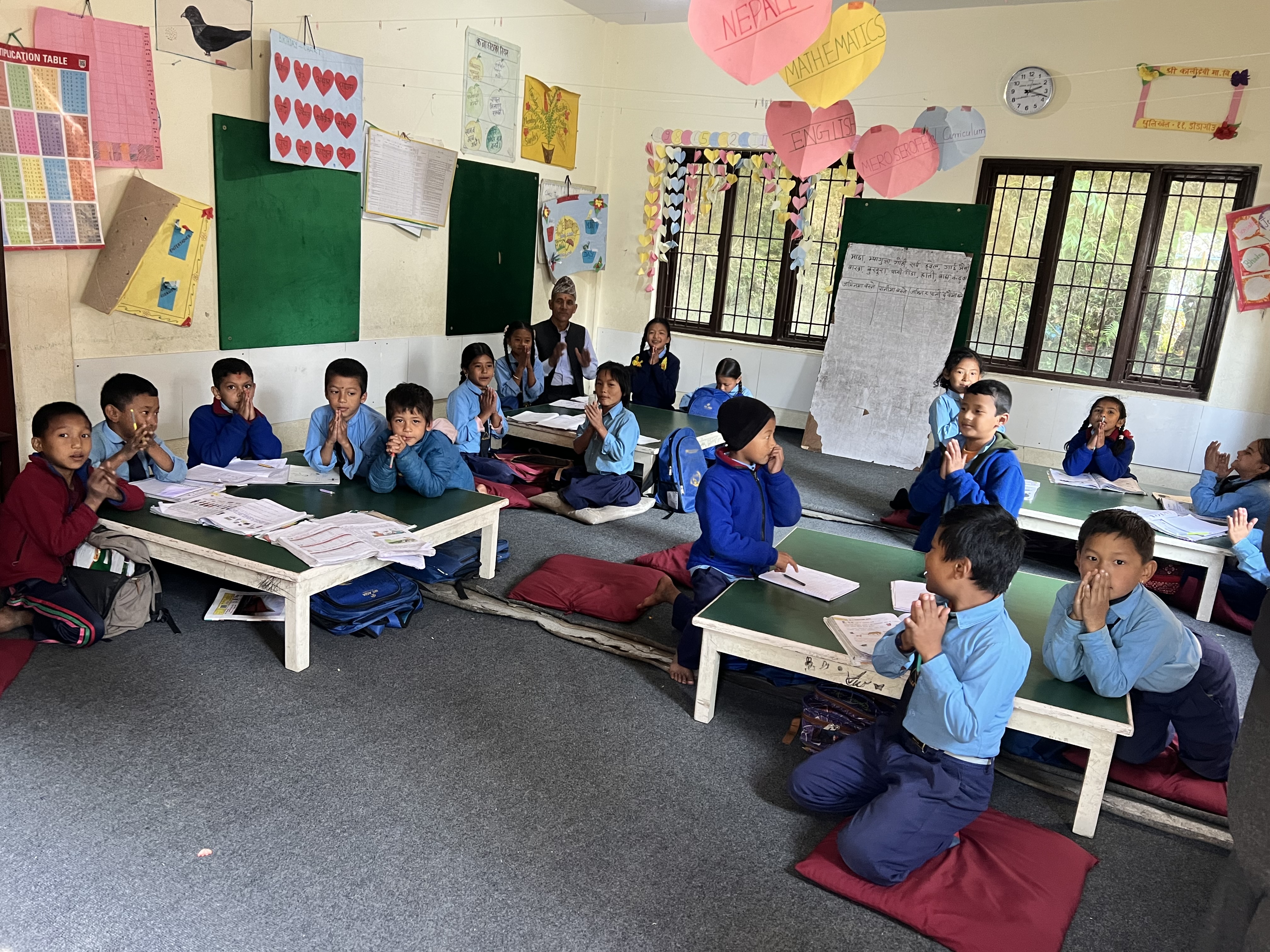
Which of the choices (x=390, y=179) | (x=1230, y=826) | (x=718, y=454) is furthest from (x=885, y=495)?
(x=1230, y=826)

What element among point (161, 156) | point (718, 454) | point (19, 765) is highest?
point (161, 156)

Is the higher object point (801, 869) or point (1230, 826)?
point (1230, 826)

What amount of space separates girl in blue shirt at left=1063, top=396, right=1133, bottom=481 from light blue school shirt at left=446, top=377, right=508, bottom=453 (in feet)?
10.8

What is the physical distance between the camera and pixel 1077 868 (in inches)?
84.7

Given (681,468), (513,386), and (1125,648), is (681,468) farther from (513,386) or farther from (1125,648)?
(1125,648)

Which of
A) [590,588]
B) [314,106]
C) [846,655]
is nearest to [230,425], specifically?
[590,588]

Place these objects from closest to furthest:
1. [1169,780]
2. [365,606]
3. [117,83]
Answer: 1. [1169,780]
2. [365,606]
3. [117,83]

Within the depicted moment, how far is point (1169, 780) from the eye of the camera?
2537 mm

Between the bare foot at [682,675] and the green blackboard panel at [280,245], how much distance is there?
10.3 ft

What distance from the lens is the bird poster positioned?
→ 160 inches

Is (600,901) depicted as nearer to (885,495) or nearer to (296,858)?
(296,858)

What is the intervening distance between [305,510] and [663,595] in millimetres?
1429

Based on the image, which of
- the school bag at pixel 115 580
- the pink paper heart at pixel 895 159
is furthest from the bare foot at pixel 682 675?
the pink paper heart at pixel 895 159

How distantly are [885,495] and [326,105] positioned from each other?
4.15 meters
